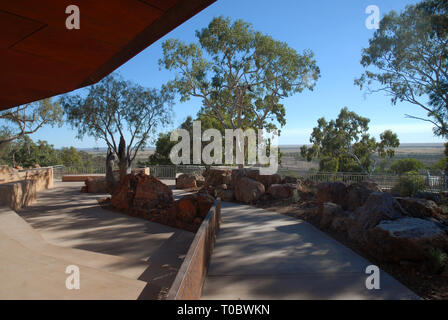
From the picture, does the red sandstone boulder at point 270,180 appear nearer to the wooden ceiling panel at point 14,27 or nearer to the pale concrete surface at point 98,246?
the pale concrete surface at point 98,246

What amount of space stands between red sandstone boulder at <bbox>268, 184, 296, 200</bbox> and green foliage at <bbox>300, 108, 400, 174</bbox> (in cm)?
1460

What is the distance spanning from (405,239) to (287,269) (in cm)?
208

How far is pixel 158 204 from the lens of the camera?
11.0 metres

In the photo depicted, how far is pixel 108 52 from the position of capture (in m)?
3.60

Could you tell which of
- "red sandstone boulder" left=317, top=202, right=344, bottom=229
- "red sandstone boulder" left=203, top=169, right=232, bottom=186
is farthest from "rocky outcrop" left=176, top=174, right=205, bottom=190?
"red sandstone boulder" left=317, top=202, right=344, bottom=229

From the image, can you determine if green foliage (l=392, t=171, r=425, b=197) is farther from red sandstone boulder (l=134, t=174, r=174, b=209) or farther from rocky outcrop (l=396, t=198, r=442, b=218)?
red sandstone boulder (l=134, t=174, r=174, b=209)

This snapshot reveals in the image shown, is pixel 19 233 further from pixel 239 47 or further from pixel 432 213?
pixel 239 47

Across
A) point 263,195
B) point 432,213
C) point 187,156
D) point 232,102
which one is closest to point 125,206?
point 263,195

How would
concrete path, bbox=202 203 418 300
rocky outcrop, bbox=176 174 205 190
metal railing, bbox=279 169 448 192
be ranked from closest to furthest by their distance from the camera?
concrete path, bbox=202 203 418 300
metal railing, bbox=279 169 448 192
rocky outcrop, bbox=176 174 205 190

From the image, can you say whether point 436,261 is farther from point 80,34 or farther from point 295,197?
point 295,197

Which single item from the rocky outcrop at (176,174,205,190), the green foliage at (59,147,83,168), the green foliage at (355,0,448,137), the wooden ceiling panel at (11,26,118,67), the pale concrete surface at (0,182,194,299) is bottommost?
the pale concrete surface at (0,182,194,299)

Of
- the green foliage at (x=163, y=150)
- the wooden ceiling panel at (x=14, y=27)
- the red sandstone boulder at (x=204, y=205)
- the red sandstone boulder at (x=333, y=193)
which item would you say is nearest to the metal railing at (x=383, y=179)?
the red sandstone boulder at (x=333, y=193)

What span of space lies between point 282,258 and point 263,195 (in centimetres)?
713

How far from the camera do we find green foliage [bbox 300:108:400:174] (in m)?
26.4
